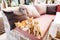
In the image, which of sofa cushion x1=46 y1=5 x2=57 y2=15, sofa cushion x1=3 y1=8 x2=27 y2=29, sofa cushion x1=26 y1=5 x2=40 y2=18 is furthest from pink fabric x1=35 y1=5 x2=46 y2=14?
sofa cushion x1=3 y1=8 x2=27 y2=29

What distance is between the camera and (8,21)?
6.48ft

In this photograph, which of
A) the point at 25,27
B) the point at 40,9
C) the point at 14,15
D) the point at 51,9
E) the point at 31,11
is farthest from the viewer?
the point at 51,9

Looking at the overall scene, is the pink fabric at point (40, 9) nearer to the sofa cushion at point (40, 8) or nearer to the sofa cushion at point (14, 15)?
the sofa cushion at point (40, 8)

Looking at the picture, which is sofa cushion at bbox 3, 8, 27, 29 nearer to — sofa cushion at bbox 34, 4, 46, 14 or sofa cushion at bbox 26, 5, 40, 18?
sofa cushion at bbox 26, 5, 40, 18

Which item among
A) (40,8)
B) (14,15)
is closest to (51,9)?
(40,8)

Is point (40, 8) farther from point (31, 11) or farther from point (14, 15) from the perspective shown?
point (14, 15)

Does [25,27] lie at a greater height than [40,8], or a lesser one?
lesser

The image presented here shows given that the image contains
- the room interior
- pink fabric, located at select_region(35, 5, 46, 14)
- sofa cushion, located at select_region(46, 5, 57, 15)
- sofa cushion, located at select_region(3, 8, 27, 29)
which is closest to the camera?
the room interior

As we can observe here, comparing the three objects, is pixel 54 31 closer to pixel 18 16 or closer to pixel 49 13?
pixel 18 16

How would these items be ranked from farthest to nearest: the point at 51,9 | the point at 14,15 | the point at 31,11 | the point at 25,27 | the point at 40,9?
1. the point at 51,9
2. the point at 40,9
3. the point at 31,11
4. the point at 14,15
5. the point at 25,27

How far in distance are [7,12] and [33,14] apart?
780 millimetres

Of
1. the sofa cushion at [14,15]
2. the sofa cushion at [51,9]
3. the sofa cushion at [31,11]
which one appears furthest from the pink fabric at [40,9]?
the sofa cushion at [14,15]

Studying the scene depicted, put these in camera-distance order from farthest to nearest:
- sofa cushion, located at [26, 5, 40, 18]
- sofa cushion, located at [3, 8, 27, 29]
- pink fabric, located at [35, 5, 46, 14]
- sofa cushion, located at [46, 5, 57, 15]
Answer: sofa cushion, located at [46, 5, 57, 15], pink fabric, located at [35, 5, 46, 14], sofa cushion, located at [26, 5, 40, 18], sofa cushion, located at [3, 8, 27, 29]

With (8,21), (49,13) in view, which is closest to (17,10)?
(8,21)
